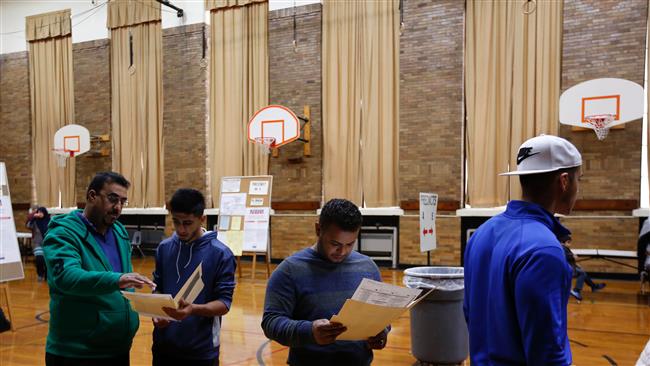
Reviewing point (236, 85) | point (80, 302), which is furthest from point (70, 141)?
point (80, 302)

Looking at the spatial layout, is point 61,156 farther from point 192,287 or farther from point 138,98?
point 192,287

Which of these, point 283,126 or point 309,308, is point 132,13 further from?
point 309,308

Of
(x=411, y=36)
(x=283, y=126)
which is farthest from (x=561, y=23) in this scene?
(x=283, y=126)

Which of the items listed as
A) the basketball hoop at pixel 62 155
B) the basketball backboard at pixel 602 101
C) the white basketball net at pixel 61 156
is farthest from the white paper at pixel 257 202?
the white basketball net at pixel 61 156

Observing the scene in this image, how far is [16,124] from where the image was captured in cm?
1388

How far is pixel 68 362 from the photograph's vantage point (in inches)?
85.4

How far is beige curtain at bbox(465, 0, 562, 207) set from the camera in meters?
8.72

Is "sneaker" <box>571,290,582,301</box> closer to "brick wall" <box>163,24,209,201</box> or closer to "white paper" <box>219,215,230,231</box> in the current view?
"white paper" <box>219,215,230,231</box>

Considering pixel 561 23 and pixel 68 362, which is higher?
pixel 561 23

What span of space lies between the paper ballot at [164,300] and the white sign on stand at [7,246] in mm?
4163

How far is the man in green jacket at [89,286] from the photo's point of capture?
2061 millimetres

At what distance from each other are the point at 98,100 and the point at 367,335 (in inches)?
496

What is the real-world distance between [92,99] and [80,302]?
11944mm

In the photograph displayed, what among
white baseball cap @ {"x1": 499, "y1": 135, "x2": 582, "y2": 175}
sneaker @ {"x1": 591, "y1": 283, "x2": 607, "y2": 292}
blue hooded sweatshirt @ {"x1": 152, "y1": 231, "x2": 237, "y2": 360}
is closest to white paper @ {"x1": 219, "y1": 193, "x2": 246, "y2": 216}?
sneaker @ {"x1": 591, "y1": 283, "x2": 607, "y2": 292}
